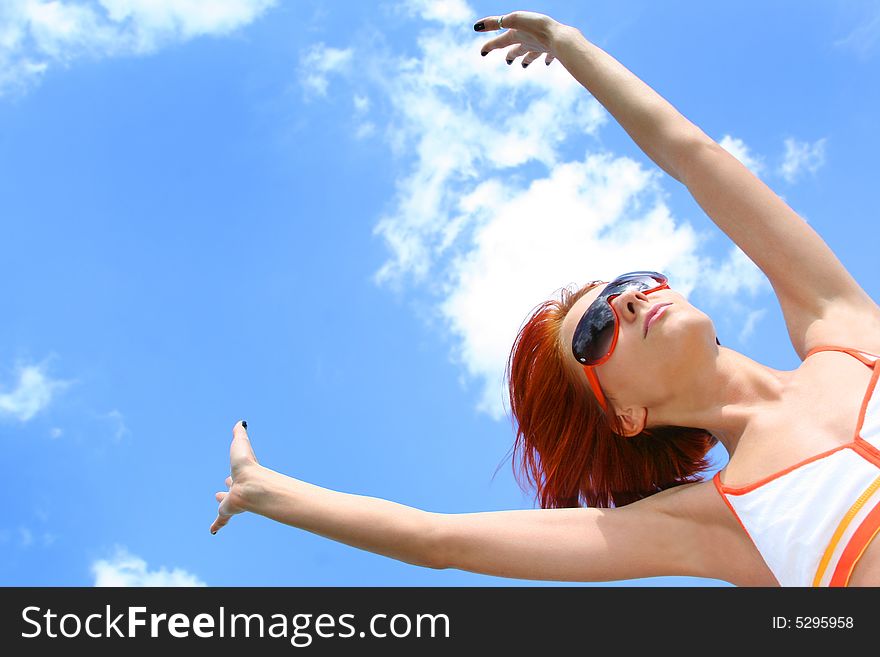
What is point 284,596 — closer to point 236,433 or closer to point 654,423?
point 236,433

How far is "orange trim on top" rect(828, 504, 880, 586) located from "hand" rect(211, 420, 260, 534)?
8.70 feet

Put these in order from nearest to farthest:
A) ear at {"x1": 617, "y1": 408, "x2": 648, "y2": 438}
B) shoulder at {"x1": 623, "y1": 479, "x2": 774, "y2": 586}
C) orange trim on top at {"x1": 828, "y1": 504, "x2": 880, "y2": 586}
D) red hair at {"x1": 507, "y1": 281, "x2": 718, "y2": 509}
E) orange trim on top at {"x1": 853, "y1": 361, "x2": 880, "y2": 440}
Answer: orange trim on top at {"x1": 828, "y1": 504, "x2": 880, "y2": 586}, orange trim on top at {"x1": 853, "y1": 361, "x2": 880, "y2": 440}, shoulder at {"x1": 623, "y1": 479, "x2": 774, "y2": 586}, ear at {"x1": 617, "y1": 408, "x2": 648, "y2": 438}, red hair at {"x1": 507, "y1": 281, "x2": 718, "y2": 509}

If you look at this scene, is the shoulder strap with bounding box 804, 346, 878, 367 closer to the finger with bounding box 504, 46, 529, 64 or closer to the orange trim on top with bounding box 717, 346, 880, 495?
the orange trim on top with bounding box 717, 346, 880, 495

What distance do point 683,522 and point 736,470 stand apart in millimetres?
381

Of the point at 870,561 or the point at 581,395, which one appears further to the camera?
the point at 581,395

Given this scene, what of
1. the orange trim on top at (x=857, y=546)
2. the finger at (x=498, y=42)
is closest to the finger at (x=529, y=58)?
the finger at (x=498, y=42)

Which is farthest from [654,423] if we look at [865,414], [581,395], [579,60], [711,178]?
[579,60]

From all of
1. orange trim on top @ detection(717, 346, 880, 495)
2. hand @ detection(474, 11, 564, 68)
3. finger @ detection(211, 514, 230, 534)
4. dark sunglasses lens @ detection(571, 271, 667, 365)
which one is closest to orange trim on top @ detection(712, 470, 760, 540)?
orange trim on top @ detection(717, 346, 880, 495)

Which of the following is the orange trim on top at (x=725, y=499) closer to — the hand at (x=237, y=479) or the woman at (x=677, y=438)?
Answer: the woman at (x=677, y=438)

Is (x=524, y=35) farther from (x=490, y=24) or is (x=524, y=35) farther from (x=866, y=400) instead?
(x=866, y=400)

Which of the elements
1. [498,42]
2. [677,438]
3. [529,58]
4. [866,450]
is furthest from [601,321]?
[498,42]

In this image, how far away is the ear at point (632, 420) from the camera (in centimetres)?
416

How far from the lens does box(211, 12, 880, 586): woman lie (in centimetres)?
349

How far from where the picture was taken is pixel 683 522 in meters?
3.92
